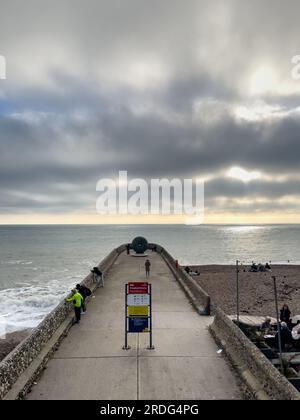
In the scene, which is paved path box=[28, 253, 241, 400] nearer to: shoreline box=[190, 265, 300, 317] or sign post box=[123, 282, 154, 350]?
sign post box=[123, 282, 154, 350]

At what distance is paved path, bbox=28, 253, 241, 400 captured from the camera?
23.5 feet

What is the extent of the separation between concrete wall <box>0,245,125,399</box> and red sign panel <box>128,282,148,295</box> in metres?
2.65

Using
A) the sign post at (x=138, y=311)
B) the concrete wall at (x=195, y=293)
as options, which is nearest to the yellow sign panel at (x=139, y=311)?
the sign post at (x=138, y=311)

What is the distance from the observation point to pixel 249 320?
13.8 metres

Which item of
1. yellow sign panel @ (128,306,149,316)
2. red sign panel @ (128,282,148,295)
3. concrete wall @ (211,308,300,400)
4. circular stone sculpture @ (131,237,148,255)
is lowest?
concrete wall @ (211,308,300,400)

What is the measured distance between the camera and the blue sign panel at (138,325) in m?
9.54

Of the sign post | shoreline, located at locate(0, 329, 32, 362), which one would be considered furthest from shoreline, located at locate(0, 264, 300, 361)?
the sign post

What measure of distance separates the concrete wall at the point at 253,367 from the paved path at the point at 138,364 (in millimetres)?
324

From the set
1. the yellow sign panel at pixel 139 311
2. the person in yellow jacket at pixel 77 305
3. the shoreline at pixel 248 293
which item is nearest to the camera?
the yellow sign panel at pixel 139 311

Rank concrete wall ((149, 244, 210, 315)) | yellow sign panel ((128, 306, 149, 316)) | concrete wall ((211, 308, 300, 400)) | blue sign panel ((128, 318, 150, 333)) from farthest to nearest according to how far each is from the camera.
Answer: concrete wall ((149, 244, 210, 315))
yellow sign panel ((128, 306, 149, 316))
blue sign panel ((128, 318, 150, 333))
concrete wall ((211, 308, 300, 400))

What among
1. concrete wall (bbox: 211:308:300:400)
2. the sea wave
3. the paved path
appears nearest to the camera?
concrete wall (bbox: 211:308:300:400)

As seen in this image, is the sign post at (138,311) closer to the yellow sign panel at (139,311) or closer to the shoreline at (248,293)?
the yellow sign panel at (139,311)

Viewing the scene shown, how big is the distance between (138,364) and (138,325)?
1.20 m
